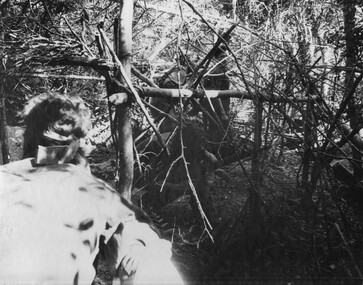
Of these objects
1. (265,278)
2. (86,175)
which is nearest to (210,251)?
(265,278)

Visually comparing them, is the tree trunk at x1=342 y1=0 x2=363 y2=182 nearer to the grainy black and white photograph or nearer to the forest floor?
the grainy black and white photograph

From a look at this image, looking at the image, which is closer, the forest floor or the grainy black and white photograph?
the grainy black and white photograph

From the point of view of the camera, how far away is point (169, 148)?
3.44 m

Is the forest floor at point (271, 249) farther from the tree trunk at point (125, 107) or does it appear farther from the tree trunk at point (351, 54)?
the tree trunk at point (125, 107)

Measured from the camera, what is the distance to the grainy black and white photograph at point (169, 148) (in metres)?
0.87

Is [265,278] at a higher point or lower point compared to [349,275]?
lower

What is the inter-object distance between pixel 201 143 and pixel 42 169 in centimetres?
265

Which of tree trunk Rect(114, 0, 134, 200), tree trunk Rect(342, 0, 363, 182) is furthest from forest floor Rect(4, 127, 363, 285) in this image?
tree trunk Rect(114, 0, 134, 200)

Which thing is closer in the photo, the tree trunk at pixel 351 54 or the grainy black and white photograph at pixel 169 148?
the grainy black and white photograph at pixel 169 148

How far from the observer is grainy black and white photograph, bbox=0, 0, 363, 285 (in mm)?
869

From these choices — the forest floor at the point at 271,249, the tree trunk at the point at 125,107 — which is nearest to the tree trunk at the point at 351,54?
the forest floor at the point at 271,249

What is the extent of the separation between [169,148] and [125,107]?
1550mm

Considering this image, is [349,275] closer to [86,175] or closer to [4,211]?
[86,175]

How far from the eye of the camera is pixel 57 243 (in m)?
0.82
